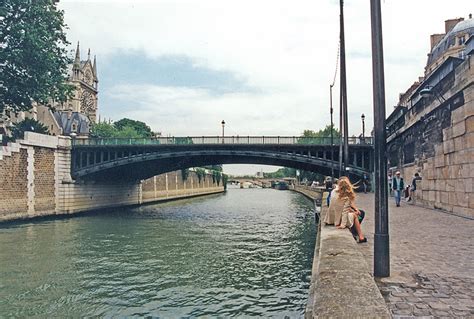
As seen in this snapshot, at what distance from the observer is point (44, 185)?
97.6 feet

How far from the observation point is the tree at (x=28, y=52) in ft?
88.4

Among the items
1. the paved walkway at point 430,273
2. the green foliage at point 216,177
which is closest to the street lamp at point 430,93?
the paved walkway at point 430,273

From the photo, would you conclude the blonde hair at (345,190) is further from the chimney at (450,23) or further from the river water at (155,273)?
the chimney at (450,23)

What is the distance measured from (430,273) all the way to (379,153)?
1.91m

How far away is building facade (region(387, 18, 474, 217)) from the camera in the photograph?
1301 centimetres

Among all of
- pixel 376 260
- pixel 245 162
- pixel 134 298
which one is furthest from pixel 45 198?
pixel 376 260

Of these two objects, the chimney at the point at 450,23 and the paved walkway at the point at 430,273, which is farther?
the chimney at the point at 450,23

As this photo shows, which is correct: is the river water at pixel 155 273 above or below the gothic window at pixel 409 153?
below

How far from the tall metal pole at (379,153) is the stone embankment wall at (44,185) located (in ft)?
83.5

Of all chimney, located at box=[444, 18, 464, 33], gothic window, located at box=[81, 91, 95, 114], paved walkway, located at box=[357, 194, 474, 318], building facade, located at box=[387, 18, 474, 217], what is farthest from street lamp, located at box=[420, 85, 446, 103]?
gothic window, located at box=[81, 91, 95, 114]

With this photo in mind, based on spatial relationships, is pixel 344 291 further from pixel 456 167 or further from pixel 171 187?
pixel 171 187

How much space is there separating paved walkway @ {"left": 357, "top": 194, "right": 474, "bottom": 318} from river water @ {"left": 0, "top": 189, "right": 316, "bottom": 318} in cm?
269

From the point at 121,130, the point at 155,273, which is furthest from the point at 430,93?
the point at 121,130

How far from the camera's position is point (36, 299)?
9.41 m
